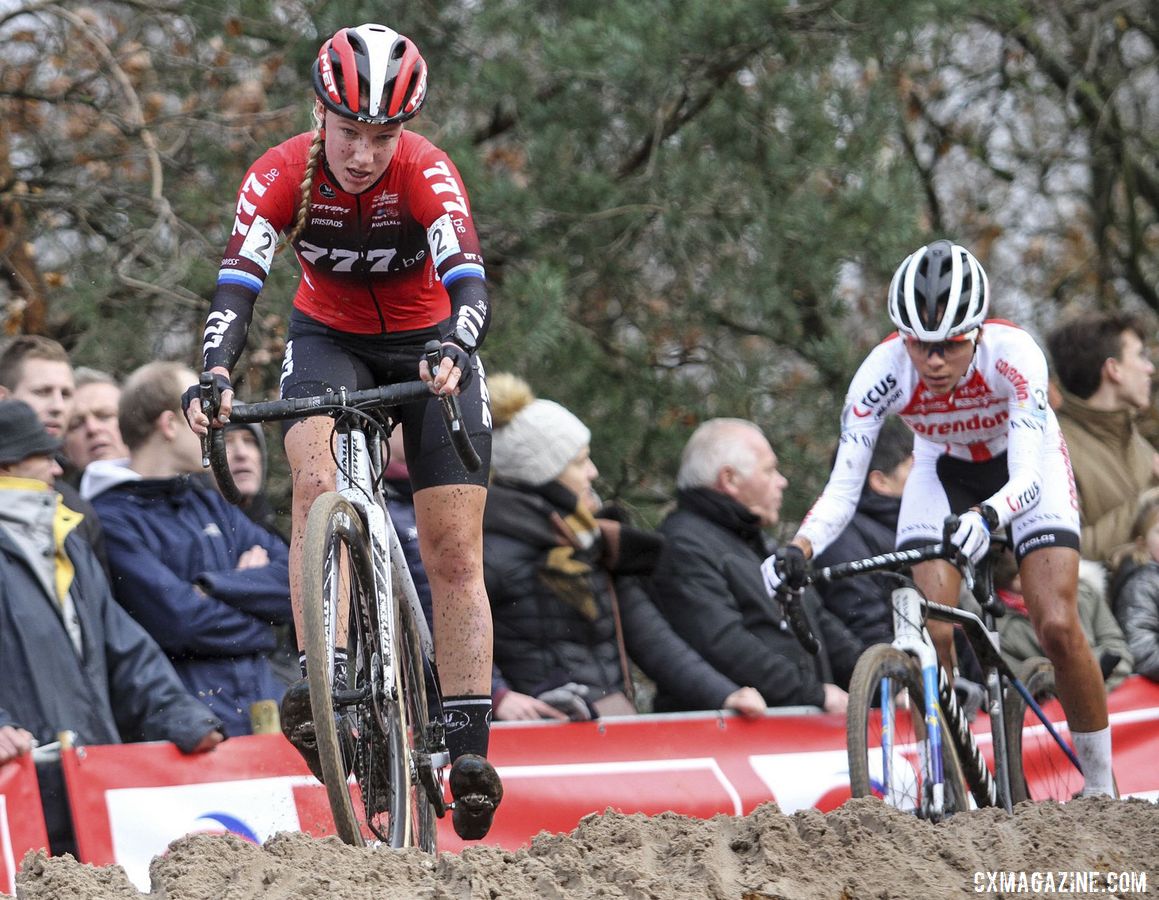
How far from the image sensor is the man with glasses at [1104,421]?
9.01 m

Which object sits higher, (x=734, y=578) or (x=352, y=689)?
(x=734, y=578)

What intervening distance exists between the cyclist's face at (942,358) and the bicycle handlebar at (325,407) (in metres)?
2.43

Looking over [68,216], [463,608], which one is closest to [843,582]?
[463,608]

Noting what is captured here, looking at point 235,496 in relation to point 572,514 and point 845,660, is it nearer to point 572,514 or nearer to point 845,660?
point 572,514

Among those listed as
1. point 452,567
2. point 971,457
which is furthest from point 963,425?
point 452,567

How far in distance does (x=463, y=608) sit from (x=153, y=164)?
433cm

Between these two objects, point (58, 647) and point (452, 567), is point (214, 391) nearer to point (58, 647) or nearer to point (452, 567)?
point (452, 567)

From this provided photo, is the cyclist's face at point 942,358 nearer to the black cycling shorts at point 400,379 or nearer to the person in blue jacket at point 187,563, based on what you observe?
the black cycling shorts at point 400,379

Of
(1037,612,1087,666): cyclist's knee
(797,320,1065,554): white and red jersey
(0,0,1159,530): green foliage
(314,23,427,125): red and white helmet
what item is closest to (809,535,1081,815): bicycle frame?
(1037,612,1087,666): cyclist's knee

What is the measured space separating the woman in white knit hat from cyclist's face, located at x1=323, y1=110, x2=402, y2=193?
6.52 feet

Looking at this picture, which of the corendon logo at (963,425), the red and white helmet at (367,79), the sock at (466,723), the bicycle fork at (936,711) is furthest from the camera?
the corendon logo at (963,425)

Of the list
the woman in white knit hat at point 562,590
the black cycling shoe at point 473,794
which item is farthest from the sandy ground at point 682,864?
the woman in white knit hat at point 562,590

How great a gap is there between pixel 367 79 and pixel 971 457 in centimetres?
357

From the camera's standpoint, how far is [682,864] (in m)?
4.74
